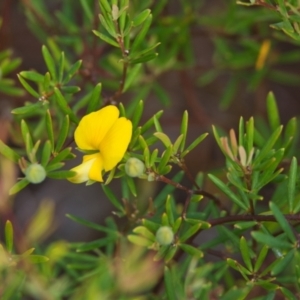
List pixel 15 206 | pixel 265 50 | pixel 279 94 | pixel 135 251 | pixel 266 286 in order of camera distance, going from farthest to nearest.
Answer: pixel 279 94
pixel 15 206
pixel 265 50
pixel 135 251
pixel 266 286

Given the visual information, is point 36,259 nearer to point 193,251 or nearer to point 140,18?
point 193,251

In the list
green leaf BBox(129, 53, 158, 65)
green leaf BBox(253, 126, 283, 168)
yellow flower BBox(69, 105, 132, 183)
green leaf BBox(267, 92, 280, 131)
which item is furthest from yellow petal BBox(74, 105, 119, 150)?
green leaf BBox(267, 92, 280, 131)

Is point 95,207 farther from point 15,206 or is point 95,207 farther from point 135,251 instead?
point 135,251

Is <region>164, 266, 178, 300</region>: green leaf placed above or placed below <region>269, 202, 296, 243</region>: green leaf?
below

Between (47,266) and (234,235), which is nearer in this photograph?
(234,235)

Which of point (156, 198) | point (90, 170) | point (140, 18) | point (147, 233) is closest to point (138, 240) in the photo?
point (147, 233)

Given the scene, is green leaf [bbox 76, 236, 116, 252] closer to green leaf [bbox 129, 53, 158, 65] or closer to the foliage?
the foliage

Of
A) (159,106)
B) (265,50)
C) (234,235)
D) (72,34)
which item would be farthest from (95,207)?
(234,235)
